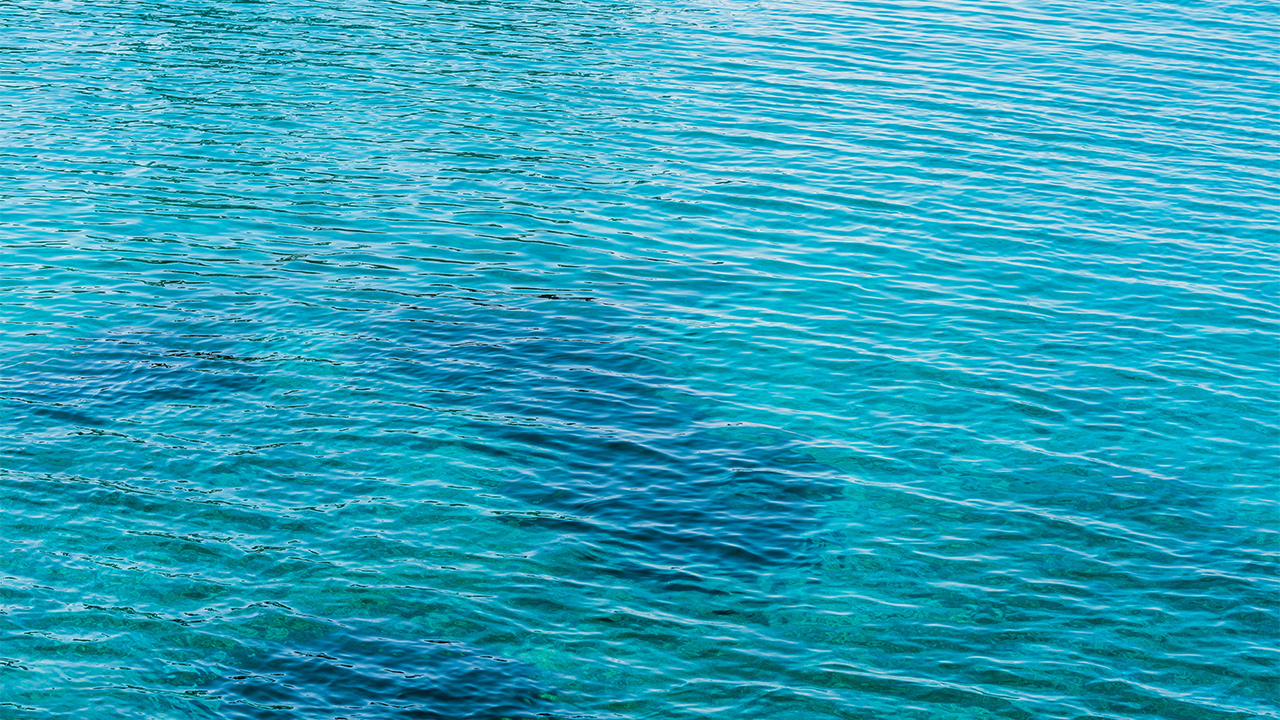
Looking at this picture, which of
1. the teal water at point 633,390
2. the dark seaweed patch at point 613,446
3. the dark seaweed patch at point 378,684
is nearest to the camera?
the dark seaweed patch at point 378,684

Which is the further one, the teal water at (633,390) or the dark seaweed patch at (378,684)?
the teal water at (633,390)

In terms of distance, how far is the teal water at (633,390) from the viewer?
2053 cm

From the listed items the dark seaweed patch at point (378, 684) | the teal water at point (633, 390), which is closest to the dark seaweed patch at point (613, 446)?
the teal water at point (633, 390)

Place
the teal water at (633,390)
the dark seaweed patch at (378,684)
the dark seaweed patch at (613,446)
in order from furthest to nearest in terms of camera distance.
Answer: the dark seaweed patch at (613,446) < the teal water at (633,390) < the dark seaweed patch at (378,684)

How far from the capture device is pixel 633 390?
2838cm

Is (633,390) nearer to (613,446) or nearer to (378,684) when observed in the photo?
(613,446)

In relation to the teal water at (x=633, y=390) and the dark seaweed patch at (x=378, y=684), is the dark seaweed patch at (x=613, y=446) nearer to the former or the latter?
the teal water at (x=633, y=390)

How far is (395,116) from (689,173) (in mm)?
11836

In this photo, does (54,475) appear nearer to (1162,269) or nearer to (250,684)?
(250,684)

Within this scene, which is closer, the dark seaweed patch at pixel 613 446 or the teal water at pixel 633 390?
the teal water at pixel 633 390

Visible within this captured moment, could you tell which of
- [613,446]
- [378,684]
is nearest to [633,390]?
[613,446]

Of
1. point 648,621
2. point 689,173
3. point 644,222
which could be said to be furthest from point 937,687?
point 689,173

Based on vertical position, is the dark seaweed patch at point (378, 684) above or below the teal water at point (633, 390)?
below

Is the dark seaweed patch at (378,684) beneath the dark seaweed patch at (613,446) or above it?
beneath
